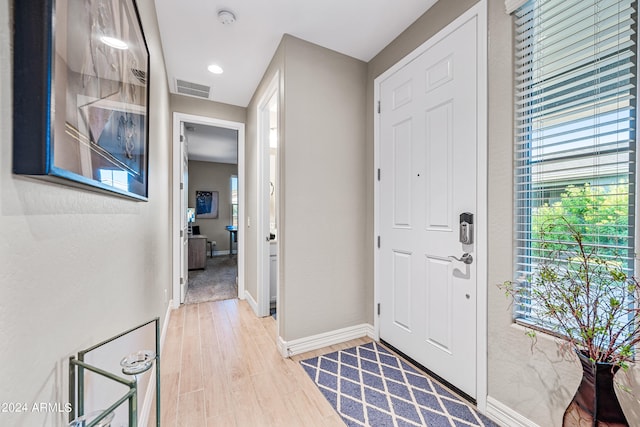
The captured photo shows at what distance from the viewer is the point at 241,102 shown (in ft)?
11.3

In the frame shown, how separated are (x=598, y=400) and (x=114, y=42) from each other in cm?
215

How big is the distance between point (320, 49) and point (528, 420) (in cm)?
284

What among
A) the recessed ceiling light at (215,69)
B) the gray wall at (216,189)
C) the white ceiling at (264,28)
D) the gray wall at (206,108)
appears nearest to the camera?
the white ceiling at (264,28)

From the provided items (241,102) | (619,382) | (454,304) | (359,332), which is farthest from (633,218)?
(241,102)

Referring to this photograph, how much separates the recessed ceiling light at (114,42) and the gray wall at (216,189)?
262 inches

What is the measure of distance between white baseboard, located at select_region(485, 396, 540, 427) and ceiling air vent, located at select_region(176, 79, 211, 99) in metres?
3.68

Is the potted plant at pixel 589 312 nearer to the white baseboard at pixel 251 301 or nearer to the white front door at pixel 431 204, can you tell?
the white front door at pixel 431 204

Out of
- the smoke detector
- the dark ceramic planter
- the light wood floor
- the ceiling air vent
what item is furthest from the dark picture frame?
the ceiling air vent

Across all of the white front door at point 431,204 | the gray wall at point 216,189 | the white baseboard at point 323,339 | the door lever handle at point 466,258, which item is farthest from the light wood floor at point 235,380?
the gray wall at point 216,189

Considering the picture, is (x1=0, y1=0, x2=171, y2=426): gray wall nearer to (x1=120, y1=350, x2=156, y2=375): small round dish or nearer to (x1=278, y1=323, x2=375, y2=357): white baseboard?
(x1=120, y1=350, x2=156, y2=375): small round dish

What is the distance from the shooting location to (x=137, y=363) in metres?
0.72

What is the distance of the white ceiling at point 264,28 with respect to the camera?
6.27 ft

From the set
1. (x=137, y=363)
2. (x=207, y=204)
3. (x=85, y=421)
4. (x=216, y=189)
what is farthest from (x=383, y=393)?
(x=216, y=189)

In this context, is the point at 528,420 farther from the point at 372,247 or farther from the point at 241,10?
the point at 241,10
